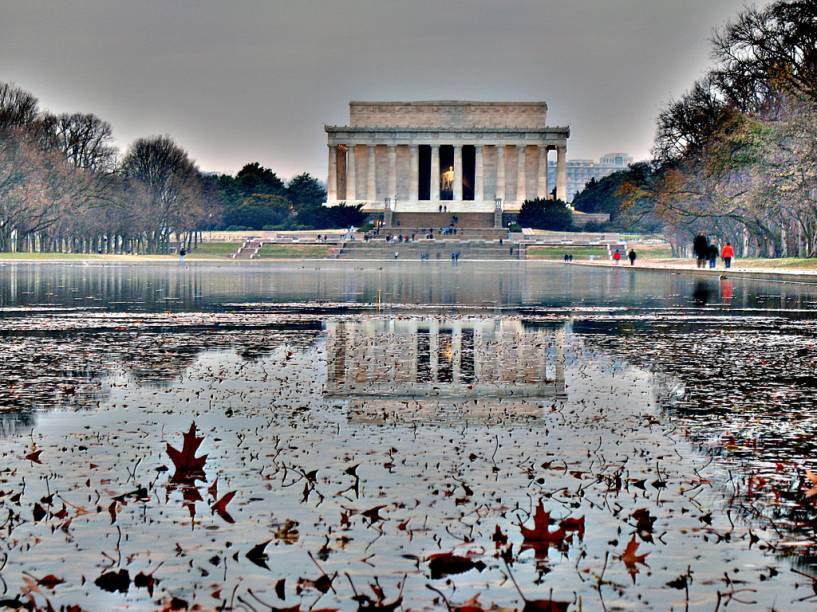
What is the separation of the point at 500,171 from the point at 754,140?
9681cm

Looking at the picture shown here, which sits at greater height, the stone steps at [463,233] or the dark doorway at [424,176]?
the dark doorway at [424,176]

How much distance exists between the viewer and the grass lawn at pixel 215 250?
373 ft

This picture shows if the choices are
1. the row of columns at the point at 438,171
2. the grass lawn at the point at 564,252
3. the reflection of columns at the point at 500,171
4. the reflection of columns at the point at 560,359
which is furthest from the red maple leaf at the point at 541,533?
the row of columns at the point at 438,171

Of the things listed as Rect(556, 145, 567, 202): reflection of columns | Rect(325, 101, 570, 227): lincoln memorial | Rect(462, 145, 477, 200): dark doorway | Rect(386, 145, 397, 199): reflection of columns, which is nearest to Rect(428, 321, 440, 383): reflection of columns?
Rect(325, 101, 570, 227): lincoln memorial

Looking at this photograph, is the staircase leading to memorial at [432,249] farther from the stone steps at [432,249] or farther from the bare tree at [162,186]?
the bare tree at [162,186]

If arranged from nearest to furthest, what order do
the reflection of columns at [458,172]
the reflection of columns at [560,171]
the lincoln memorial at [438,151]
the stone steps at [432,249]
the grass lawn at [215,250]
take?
the stone steps at [432,249], the grass lawn at [215,250], the lincoln memorial at [438,151], the reflection of columns at [458,172], the reflection of columns at [560,171]

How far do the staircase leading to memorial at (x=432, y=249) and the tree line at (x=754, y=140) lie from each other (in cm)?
2253

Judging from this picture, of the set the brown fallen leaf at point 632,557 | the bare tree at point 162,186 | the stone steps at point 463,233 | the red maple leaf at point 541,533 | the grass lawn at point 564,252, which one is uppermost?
the bare tree at point 162,186

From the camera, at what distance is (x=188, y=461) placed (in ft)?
27.4

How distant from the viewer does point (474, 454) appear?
8.91 metres

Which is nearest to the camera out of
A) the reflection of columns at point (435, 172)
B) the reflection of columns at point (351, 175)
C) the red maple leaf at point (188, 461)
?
the red maple leaf at point (188, 461)

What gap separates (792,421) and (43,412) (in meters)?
6.89

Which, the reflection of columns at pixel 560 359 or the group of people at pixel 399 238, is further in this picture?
the group of people at pixel 399 238

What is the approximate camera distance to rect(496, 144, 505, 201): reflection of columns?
151 meters
